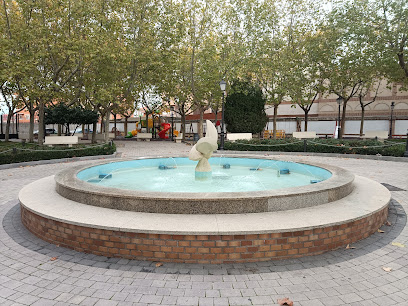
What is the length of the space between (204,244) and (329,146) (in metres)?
15.6

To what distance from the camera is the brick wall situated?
384cm

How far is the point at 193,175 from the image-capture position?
909cm

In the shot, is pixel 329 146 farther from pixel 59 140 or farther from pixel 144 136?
pixel 144 136

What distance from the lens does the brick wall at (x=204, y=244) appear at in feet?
12.6

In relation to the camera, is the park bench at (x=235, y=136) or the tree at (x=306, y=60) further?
the tree at (x=306, y=60)

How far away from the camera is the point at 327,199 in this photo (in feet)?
17.5

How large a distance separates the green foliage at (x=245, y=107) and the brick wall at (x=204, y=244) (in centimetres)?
2184

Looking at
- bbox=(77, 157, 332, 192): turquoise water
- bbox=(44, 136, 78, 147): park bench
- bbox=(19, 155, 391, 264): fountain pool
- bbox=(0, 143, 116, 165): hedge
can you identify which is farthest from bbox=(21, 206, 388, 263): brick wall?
bbox=(44, 136, 78, 147): park bench

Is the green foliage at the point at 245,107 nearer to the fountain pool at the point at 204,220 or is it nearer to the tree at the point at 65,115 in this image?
the tree at the point at 65,115

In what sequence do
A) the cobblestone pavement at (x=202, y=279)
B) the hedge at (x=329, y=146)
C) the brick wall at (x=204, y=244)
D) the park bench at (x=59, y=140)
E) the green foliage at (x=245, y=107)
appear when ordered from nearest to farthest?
the cobblestone pavement at (x=202, y=279)
the brick wall at (x=204, y=244)
the hedge at (x=329, y=146)
the park bench at (x=59, y=140)
the green foliage at (x=245, y=107)

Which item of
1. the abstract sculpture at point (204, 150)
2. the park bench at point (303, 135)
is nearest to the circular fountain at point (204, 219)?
the abstract sculpture at point (204, 150)

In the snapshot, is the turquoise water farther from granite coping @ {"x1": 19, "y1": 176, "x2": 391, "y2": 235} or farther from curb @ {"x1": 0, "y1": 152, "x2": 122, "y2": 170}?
curb @ {"x1": 0, "y1": 152, "x2": 122, "y2": 170}

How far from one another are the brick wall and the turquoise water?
9.68 feet

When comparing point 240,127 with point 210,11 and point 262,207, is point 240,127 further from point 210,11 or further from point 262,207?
point 262,207
